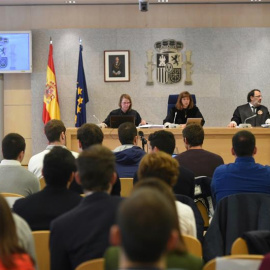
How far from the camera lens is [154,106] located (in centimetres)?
1116

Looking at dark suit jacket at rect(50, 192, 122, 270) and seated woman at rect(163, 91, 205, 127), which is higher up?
seated woman at rect(163, 91, 205, 127)

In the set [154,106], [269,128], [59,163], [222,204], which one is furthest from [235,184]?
[154,106]

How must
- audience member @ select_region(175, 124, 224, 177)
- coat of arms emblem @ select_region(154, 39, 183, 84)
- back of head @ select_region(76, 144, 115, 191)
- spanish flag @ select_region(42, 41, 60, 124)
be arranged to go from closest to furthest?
back of head @ select_region(76, 144, 115, 191) → audience member @ select_region(175, 124, 224, 177) → spanish flag @ select_region(42, 41, 60, 124) → coat of arms emblem @ select_region(154, 39, 183, 84)

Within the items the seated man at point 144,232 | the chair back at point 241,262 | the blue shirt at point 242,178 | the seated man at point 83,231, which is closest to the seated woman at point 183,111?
the blue shirt at point 242,178

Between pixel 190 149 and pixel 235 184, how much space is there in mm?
900

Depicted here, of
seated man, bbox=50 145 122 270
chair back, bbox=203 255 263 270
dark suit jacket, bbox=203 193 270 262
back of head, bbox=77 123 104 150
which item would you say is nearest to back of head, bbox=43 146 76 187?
seated man, bbox=50 145 122 270

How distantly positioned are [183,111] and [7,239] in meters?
6.97

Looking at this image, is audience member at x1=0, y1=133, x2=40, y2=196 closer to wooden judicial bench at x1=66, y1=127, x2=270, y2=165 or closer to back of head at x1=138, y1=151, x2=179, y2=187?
back of head at x1=138, y1=151, x2=179, y2=187

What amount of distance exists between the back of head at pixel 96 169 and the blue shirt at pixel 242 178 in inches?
69.2

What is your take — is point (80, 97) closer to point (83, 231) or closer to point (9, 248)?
point (83, 231)

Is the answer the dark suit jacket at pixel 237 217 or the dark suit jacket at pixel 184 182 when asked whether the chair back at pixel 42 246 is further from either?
the dark suit jacket at pixel 184 182

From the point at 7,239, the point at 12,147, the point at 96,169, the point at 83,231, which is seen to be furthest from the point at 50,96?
the point at 7,239

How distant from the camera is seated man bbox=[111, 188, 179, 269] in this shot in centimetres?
137

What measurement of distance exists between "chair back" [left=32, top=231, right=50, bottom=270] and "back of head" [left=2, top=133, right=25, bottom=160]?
1.75 m
